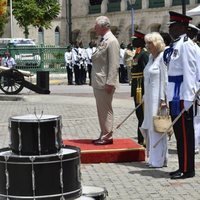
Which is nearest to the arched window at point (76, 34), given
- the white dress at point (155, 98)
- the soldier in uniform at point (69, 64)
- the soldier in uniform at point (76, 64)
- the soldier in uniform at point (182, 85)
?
the soldier in uniform at point (69, 64)

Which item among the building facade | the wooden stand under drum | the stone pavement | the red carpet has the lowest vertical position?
the stone pavement

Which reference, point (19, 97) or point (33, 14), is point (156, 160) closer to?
point (19, 97)

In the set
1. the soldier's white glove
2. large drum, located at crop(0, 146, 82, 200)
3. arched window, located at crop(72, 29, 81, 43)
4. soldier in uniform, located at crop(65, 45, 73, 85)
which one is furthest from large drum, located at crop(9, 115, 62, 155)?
arched window, located at crop(72, 29, 81, 43)

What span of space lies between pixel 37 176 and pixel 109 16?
60443mm

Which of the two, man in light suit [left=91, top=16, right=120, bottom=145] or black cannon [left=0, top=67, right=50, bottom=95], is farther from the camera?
black cannon [left=0, top=67, right=50, bottom=95]

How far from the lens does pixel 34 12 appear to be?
2064 inches

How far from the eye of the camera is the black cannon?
69.3 feet

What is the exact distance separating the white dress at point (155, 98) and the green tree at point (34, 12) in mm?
44381

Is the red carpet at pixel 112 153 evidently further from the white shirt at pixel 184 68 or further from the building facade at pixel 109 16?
the building facade at pixel 109 16

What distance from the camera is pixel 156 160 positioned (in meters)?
8.91

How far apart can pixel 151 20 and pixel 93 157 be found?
2052 inches

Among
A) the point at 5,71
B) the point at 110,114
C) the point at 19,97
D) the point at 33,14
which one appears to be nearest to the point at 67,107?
the point at 19,97

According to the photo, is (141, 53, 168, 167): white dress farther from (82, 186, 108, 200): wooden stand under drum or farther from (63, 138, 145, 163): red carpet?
(82, 186, 108, 200): wooden stand under drum

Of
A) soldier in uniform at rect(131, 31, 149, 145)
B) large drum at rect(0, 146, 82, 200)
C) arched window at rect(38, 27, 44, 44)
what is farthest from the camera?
arched window at rect(38, 27, 44, 44)
